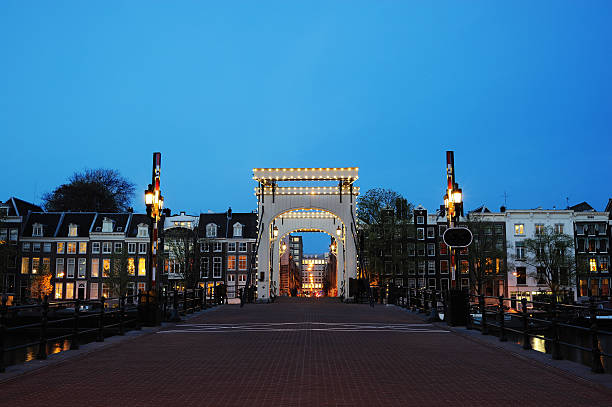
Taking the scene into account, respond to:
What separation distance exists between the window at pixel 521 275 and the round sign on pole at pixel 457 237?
5087cm

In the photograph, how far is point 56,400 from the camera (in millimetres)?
6660

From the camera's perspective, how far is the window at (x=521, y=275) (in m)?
62.9

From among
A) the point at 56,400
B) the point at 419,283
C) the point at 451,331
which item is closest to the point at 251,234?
the point at 419,283

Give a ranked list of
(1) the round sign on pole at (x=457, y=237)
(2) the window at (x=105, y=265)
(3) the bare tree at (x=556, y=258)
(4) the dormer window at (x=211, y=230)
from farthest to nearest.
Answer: (4) the dormer window at (x=211, y=230), (2) the window at (x=105, y=265), (3) the bare tree at (x=556, y=258), (1) the round sign on pole at (x=457, y=237)

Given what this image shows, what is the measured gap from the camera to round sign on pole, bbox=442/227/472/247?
15617mm

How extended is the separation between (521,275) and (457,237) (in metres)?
51.5

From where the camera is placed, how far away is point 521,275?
207ft

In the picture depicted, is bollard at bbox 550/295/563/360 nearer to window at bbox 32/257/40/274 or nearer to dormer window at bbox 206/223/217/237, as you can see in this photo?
dormer window at bbox 206/223/217/237

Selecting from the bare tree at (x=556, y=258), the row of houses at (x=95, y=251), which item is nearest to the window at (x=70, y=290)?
the row of houses at (x=95, y=251)

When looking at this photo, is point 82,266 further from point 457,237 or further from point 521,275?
point 457,237

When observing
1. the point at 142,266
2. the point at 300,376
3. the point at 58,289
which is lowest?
the point at 58,289

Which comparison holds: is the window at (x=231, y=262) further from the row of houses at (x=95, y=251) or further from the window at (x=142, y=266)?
the window at (x=142, y=266)

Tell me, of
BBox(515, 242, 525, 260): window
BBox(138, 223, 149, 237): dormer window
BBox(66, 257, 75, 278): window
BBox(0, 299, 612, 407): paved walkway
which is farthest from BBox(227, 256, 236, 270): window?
BBox(0, 299, 612, 407): paved walkway

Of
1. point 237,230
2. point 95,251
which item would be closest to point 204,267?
point 237,230
